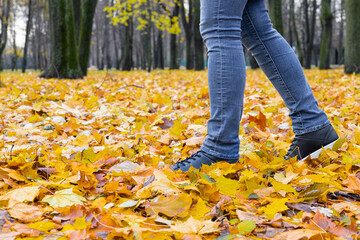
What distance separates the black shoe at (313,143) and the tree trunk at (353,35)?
728 cm

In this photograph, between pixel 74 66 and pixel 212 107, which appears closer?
pixel 212 107

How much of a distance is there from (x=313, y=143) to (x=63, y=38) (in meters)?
7.35

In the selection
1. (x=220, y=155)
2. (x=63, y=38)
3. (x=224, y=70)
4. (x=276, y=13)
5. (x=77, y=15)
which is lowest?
(x=220, y=155)

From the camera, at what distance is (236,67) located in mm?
1487

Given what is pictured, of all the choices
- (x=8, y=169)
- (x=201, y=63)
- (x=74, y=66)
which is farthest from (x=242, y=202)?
(x=201, y=63)

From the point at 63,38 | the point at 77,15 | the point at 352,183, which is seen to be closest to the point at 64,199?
the point at 352,183

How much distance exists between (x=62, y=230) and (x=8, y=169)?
0.64 m

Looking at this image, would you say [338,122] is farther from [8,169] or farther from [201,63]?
[201,63]

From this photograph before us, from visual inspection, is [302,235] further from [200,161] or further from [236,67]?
[236,67]

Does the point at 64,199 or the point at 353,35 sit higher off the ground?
the point at 353,35

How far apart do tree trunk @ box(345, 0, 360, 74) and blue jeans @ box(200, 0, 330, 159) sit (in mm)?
7369

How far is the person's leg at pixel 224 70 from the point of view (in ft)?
4.84

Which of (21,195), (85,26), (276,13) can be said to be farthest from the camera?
(276,13)

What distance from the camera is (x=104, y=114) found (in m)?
3.13
